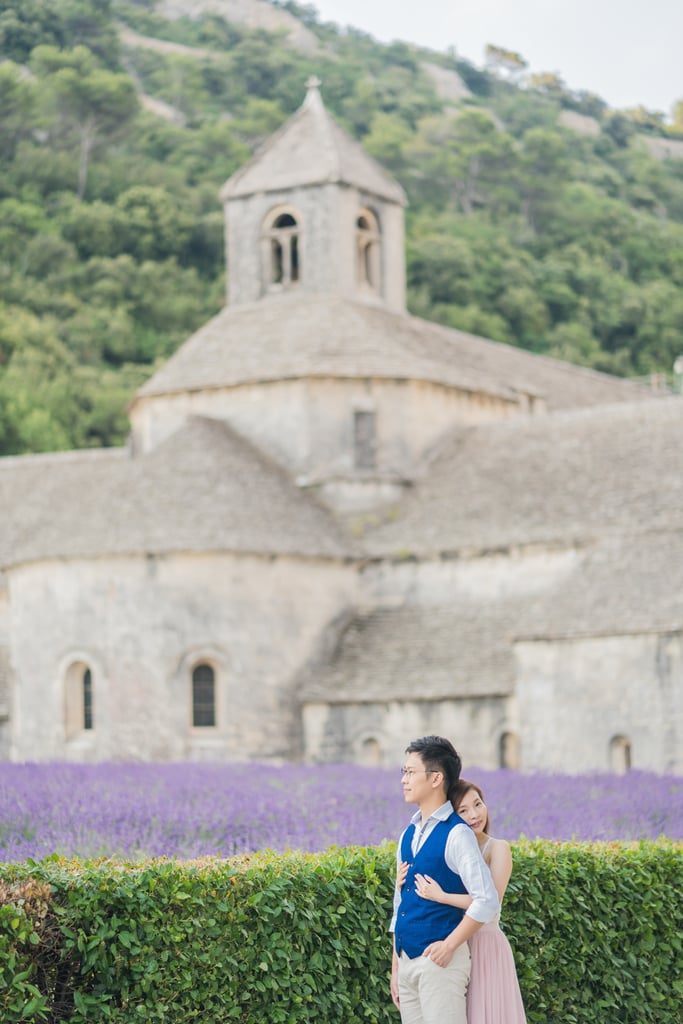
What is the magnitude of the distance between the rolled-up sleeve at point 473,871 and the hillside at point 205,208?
50.1 m

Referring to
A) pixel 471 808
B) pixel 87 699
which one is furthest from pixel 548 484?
pixel 471 808

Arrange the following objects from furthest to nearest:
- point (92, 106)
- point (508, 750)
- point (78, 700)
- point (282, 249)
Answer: point (92, 106)
point (282, 249)
point (78, 700)
point (508, 750)

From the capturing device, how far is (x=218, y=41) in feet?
472

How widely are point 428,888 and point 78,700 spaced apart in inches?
1184

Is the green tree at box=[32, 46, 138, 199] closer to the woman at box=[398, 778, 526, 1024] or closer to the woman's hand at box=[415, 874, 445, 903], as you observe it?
the woman at box=[398, 778, 526, 1024]

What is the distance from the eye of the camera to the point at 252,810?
70.7 feet

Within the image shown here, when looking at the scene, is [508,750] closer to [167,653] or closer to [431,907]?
[167,653]

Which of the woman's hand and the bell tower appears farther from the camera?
the bell tower

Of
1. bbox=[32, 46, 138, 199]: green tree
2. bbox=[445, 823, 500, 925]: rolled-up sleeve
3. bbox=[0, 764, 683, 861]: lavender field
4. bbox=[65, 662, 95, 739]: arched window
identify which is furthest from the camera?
bbox=[32, 46, 138, 199]: green tree

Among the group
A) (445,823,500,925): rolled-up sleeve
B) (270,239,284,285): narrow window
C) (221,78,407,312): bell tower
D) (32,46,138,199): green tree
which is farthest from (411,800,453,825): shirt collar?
(32,46,138,199): green tree

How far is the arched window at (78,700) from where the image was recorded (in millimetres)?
39500

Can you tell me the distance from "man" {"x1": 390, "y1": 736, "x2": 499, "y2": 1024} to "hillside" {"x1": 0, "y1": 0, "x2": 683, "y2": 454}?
163ft

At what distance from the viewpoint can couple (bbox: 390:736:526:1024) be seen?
10383 millimetres

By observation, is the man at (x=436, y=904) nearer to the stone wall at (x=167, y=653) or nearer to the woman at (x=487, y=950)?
the woman at (x=487, y=950)
